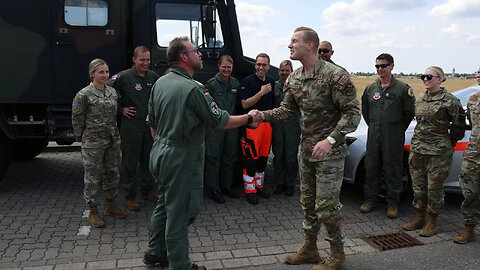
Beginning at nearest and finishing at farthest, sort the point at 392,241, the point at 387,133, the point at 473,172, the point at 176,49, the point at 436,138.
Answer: the point at 176,49 → the point at 473,172 → the point at 392,241 → the point at 436,138 → the point at 387,133

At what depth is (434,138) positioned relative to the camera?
14.2 feet

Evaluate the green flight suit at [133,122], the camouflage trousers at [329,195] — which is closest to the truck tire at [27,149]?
the green flight suit at [133,122]

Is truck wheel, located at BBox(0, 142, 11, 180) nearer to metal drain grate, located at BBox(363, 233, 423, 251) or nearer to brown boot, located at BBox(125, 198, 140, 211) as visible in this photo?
brown boot, located at BBox(125, 198, 140, 211)

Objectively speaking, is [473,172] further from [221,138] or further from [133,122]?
[133,122]

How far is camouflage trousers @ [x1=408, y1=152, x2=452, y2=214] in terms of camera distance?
4277 millimetres

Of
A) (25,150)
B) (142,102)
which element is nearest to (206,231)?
(142,102)

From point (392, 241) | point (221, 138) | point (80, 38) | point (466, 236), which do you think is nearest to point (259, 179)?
point (221, 138)

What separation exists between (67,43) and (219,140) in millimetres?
2250

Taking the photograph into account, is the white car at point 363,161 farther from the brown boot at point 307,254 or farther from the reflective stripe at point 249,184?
the brown boot at point 307,254

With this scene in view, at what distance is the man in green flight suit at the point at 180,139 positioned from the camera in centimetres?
304

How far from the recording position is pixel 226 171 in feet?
18.2

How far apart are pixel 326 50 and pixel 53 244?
3832 mm

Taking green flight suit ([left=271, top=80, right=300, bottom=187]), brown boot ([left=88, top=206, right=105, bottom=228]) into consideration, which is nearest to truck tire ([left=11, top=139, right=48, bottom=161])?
brown boot ([left=88, top=206, right=105, bottom=228])

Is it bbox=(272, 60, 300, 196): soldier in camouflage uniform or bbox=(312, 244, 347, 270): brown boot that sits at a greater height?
bbox=(272, 60, 300, 196): soldier in camouflage uniform
